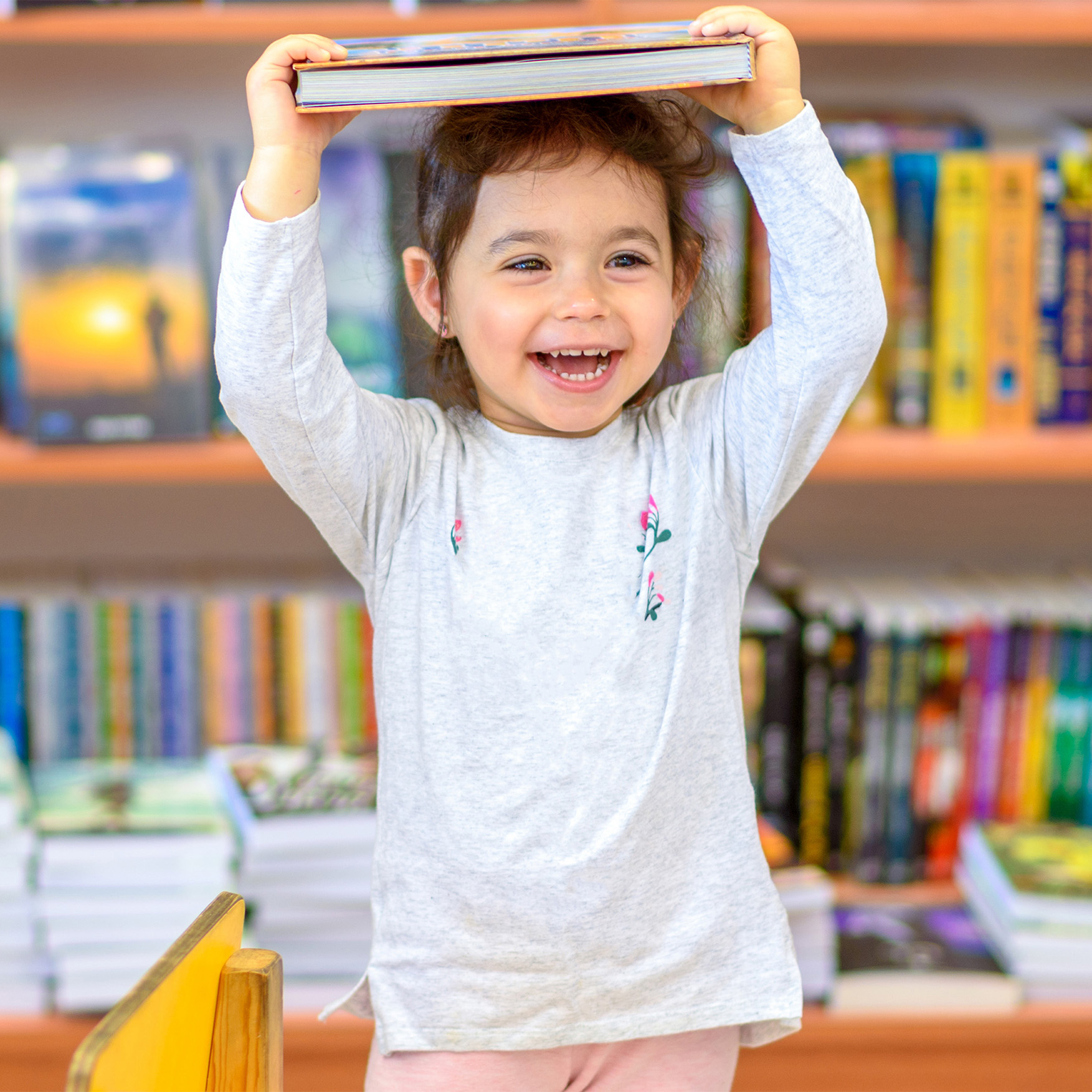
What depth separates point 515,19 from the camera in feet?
3.70

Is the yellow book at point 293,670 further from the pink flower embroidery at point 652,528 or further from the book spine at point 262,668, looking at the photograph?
the pink flower embroidery at point 652,528

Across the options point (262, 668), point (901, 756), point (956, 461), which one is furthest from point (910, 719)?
point (262, 668)

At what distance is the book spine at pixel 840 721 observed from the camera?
4.29 ft

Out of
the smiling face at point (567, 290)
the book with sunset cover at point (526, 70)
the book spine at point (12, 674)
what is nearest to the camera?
the book with sunset cover at point (526, 70)

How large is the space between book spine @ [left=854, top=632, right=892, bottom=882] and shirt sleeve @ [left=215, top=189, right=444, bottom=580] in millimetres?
672

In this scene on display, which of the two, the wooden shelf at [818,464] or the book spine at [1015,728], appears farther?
the book spine at [1015,728]

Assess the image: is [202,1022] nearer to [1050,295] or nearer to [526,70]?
[526,70]

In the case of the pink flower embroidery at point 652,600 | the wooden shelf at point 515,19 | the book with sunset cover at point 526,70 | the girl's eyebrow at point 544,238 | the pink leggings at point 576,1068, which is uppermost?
the wooden shelf at point 515,19

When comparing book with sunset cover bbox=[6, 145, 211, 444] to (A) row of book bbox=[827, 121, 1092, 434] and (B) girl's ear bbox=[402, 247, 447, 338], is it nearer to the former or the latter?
(B) girl's ear bbox=[402, 247, 447, 338]

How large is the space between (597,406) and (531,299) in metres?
0.07

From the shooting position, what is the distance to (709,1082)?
31.9 inches

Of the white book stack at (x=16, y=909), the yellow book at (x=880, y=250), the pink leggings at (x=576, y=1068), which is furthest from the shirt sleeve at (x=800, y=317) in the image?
the white book stack at (x=16, y=909)

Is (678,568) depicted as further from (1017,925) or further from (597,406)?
(1017,925)

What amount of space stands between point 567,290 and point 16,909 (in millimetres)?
821
